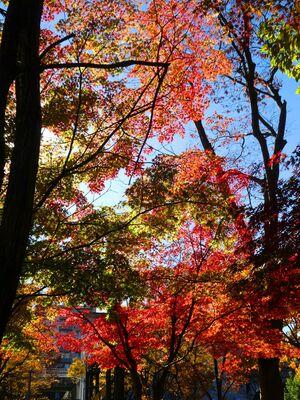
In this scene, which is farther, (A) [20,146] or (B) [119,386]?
(B) [119,386]

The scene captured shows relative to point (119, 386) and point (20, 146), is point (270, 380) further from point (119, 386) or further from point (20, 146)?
point (20, 146)

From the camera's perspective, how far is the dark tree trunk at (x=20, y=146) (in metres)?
3.23

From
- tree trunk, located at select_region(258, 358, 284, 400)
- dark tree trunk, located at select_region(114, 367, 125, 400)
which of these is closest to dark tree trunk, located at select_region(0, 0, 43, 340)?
tree trunk, located at select_region(258, 358, 284, 400)

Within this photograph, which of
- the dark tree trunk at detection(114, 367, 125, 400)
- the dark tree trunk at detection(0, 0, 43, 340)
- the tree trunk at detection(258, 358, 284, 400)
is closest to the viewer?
the dark tree trunk at detection(0, 0, 43, 340)

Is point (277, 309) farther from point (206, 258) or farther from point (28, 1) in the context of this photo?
point (28, 1)

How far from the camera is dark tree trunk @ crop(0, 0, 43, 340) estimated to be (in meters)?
3.23

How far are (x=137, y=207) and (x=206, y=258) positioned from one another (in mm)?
4653

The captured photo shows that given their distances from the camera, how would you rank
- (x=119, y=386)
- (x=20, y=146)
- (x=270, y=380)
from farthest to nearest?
(x=119, y=386)
(x=270, y=380)
(x=20, y=146)

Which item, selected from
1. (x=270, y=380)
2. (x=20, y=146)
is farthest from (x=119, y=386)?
(x=20, y=146)

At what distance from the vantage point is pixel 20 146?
141 inches

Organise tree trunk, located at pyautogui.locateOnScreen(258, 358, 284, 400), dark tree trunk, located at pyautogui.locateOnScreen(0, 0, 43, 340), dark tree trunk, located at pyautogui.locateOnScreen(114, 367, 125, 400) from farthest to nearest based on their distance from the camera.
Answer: dark tree trunk, located at pyautogui.locateOnScreen(114, 367, 125, 400) < tree trunk, located at pyautogui.locateOnScreen(258, 358, 284, 400) < dark tree trunk, located at pyautogui.locateOnScreen(0, 0, 43, 340)

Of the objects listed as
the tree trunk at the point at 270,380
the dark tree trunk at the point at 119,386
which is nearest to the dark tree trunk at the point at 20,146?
the tree trunk at the point at 270,380

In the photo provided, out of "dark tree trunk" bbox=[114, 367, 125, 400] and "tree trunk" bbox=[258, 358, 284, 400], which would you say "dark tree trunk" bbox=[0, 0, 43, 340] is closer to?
"tree trunk" bbox=[258, 358, 284, 400]

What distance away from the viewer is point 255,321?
11.8 m
